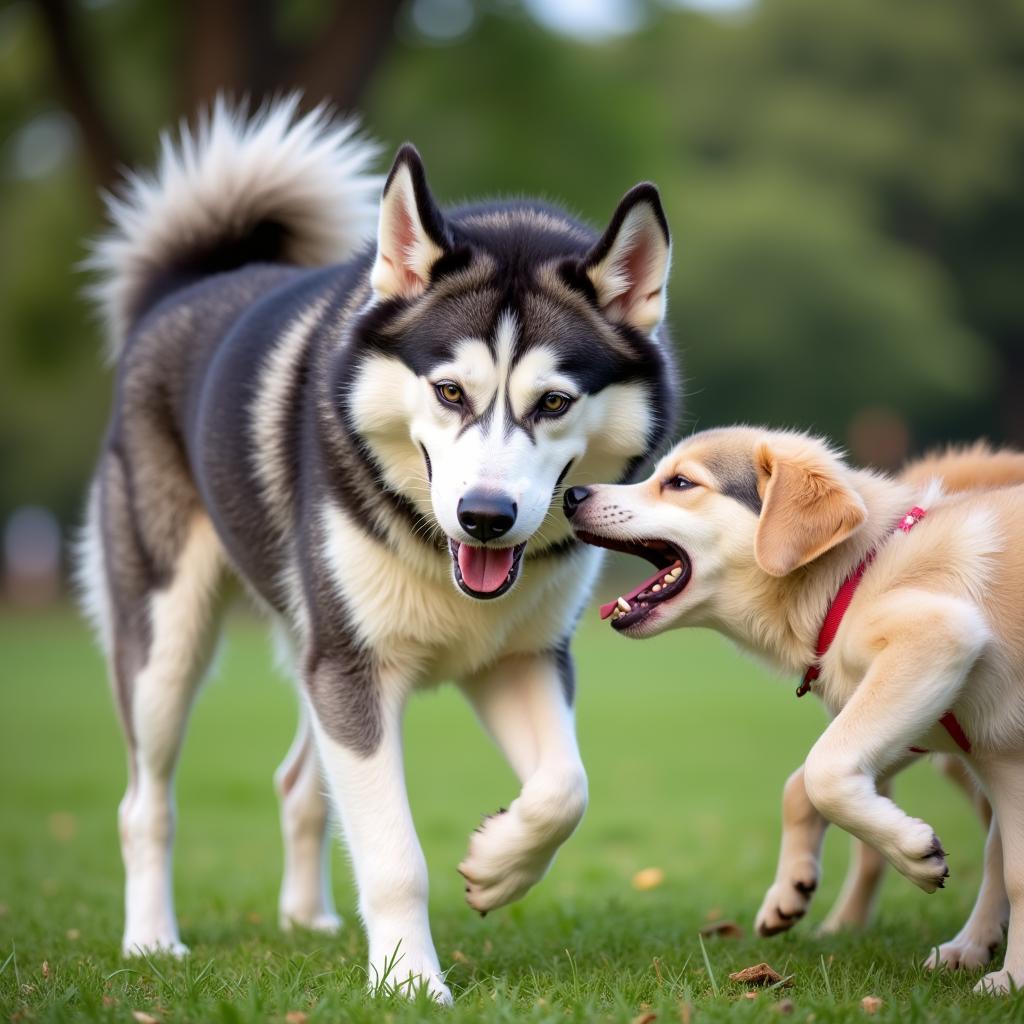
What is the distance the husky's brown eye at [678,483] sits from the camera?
14.6 ft

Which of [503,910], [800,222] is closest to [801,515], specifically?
[503,910]

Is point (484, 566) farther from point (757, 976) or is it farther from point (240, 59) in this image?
point (240, 59)

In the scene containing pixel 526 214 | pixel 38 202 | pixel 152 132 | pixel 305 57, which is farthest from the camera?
pixel 38 202

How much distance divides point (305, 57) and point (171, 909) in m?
16.1

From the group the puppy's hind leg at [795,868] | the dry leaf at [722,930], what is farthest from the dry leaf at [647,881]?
the puppy's hind leg at [795,868]

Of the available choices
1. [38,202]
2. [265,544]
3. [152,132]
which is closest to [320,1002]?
[265,544]

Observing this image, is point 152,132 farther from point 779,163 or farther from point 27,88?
point 779,163

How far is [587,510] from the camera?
4.29 meters

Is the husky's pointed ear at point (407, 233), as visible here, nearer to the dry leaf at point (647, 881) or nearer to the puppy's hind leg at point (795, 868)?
the puppy's hind leg at point (795, 868)

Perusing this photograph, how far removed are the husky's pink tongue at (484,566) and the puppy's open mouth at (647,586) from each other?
0.88ft

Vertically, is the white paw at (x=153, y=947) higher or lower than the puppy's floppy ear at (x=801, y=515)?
lower

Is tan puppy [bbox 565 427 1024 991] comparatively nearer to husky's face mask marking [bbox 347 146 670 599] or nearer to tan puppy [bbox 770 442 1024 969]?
tan puppy [bbox 770 442 1024 969]

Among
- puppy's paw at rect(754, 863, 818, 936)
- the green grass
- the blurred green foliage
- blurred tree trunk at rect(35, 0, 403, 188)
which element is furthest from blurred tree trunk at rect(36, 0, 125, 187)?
puppy's paw at rect(754, 863, 818, 936)

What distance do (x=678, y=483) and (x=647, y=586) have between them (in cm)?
33
